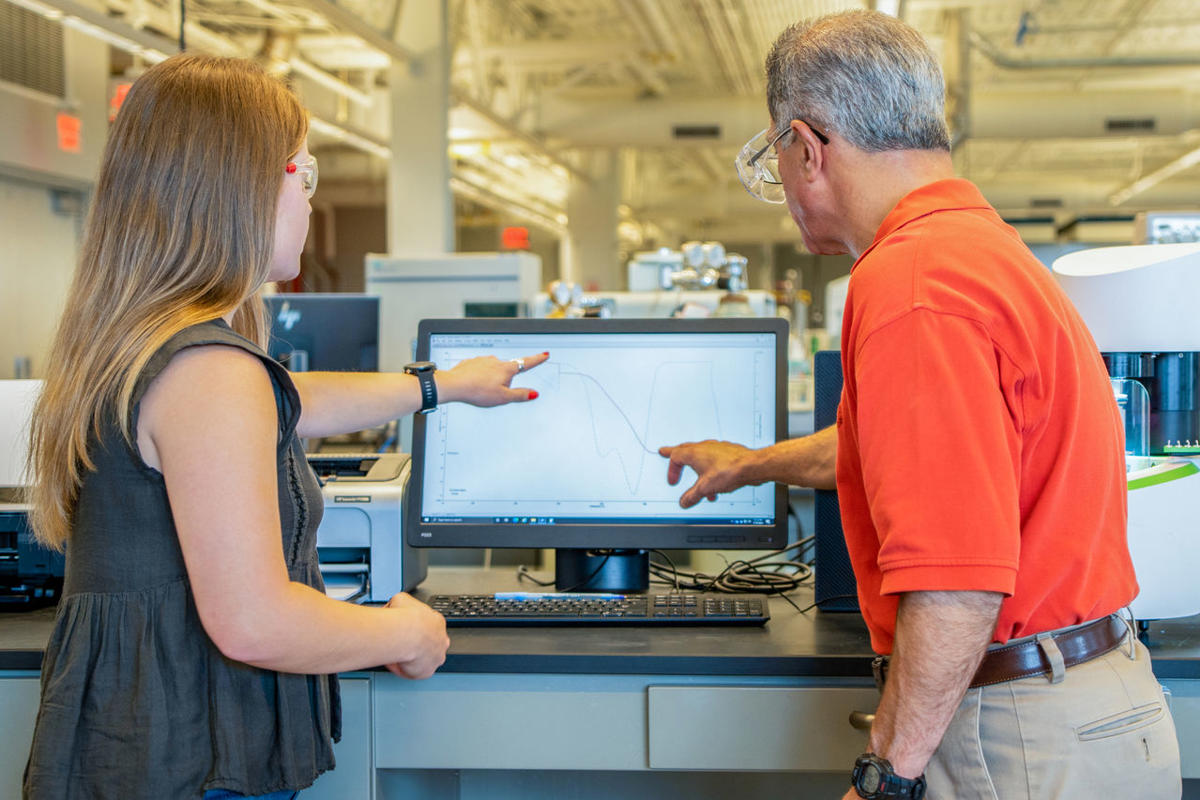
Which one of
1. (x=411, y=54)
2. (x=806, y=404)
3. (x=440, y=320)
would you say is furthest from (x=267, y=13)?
(x=440, y=320)

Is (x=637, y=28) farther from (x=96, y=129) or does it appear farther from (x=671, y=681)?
(x=671, y=681)

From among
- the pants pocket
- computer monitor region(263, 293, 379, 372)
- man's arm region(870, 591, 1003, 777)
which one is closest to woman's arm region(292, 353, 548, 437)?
man's arm region(870, 591, 1003, 777)

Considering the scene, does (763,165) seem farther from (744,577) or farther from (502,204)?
(502,204)

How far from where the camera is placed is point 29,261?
4.78m

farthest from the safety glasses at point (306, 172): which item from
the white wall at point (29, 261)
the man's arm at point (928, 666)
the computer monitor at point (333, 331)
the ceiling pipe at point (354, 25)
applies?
the white wall at point (29, 261)

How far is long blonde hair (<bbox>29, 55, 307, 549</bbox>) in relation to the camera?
0.97 m

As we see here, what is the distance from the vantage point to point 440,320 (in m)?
1.62

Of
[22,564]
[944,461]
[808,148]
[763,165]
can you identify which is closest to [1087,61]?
[763,165]

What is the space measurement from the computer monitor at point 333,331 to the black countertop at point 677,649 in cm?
140

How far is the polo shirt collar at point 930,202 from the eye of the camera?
3.39 feet

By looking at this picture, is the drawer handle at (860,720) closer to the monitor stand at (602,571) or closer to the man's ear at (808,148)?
the monitor stand at (602,571)

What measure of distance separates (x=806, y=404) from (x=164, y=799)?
175 inches

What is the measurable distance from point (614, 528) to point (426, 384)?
0.35 meters

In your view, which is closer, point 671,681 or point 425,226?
point 671,681
